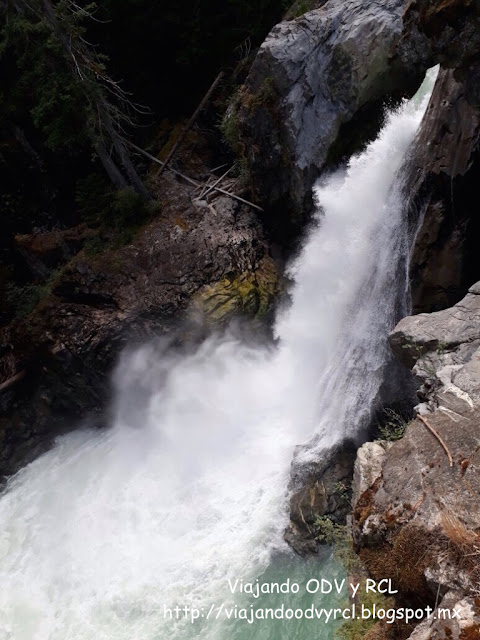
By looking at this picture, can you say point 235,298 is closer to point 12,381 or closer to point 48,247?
point 48,247

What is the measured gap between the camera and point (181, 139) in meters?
13.2

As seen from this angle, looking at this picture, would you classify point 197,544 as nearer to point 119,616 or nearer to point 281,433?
point 119,616

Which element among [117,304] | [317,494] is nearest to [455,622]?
[317,494]

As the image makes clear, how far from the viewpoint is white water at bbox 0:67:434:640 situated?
7.90 meters

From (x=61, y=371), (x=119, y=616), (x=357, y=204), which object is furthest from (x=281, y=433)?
(x=61, y=371)

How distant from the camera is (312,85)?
33.5 feet

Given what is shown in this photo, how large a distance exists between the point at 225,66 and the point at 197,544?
38.5 feet

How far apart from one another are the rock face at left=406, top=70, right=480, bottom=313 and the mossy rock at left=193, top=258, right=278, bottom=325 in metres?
4.00

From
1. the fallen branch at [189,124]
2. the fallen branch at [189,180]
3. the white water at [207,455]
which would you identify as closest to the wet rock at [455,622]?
the white water at [207,455]

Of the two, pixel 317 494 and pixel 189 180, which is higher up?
pixel 189 180

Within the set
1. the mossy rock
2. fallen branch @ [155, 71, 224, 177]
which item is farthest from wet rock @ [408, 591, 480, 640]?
fallen branch @ [155, 71, 224, 177]

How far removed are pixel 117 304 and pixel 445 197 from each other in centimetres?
771

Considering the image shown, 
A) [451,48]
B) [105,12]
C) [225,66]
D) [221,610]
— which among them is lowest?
[221,610]

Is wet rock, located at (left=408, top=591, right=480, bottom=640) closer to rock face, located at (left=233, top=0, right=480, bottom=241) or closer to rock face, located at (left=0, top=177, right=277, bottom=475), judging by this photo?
rock face, located at (left=233, top=0, right=480, bottom=241)
